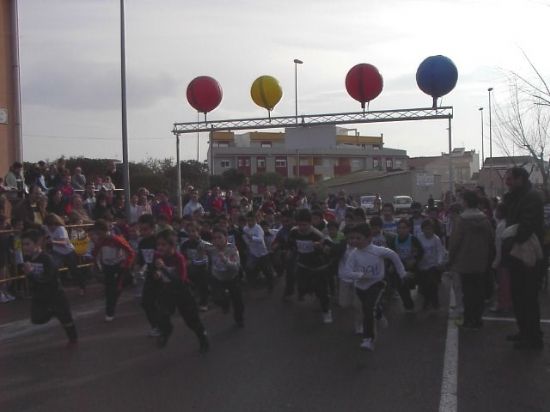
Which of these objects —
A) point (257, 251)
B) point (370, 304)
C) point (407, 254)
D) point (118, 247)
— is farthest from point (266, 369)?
point (257, 251)

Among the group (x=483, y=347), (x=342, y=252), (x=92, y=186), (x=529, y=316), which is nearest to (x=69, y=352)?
(x=342, y=252)

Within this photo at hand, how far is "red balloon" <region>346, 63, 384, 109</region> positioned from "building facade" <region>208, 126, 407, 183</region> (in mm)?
51879

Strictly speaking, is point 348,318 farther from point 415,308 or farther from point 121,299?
point 121,299

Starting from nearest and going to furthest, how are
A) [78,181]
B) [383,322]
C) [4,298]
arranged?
[383,322]
[4,298]
[78,181]

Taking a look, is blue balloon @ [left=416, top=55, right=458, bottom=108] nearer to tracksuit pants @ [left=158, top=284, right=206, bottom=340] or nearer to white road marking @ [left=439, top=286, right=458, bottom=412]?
white road marking @ [left=439, top=286, right=458, bottom=412]

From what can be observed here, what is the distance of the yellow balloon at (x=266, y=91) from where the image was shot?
1645cm

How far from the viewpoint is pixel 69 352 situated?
7.42 m

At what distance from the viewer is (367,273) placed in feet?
24.3

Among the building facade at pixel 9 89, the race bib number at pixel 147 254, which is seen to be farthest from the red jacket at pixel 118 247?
the building facade at pixel 9 89

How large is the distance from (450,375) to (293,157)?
73838 millimetres

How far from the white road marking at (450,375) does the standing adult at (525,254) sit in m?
0.74

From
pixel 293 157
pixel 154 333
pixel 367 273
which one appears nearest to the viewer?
pixel 367 273

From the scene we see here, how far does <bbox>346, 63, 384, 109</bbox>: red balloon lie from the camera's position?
1564cm

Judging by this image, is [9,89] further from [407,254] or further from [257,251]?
[407,254]
